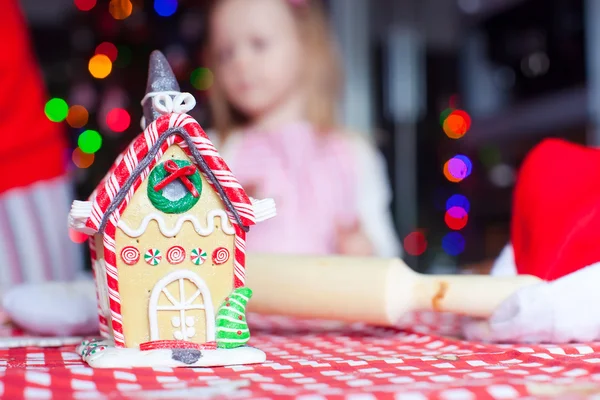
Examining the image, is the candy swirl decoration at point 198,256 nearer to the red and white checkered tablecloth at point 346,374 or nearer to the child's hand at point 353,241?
the red and white checkered tablecloth at point 346,374

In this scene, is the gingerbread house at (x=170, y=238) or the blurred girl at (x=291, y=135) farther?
the blurred girl at (x=291, y=135)

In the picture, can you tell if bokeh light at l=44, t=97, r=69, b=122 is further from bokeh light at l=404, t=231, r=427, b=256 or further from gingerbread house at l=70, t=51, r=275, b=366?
gingerbread house at l=70, t=51, r=275, b=366

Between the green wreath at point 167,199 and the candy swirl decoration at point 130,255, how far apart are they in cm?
4

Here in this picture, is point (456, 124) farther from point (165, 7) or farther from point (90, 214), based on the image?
point (90, 214)

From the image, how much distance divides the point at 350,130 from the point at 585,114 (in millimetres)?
1466

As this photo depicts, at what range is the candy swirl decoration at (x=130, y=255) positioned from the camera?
0.55 meters

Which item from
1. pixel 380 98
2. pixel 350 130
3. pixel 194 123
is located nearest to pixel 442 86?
pixel 380 98

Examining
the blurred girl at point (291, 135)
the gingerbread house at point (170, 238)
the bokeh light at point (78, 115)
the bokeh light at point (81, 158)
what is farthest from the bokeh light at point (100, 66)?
the gingerbread house at point (170, 238)

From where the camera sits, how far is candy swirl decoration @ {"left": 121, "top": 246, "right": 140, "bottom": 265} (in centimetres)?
55

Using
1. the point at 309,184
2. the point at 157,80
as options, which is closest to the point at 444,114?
the point at 309,184

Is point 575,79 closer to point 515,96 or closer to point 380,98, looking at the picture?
point 515,96

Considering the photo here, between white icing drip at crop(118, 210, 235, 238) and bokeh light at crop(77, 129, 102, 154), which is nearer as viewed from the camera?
white icing drip at crop(118, 210, 235, 238)

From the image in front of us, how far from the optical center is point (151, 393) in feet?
1.40

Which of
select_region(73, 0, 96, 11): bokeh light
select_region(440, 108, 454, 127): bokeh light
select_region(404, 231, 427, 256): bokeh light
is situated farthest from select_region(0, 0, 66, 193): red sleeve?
select_region(440, 108, 454, 127): bokeh light
